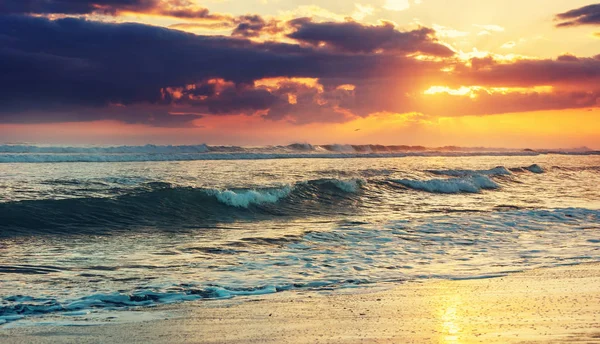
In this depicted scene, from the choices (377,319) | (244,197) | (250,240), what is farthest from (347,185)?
(377,319)

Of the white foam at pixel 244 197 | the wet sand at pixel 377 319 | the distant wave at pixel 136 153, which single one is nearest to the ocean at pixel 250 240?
the white foam at pixel 244 197

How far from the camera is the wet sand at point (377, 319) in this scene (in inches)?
216

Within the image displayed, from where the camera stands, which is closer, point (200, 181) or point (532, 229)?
point (532, 229)

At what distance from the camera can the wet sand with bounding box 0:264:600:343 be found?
18.0ft

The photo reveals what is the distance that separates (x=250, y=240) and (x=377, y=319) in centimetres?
676

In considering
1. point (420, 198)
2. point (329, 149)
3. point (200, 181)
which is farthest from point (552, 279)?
point (329, 149)

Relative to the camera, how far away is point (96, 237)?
1315cm

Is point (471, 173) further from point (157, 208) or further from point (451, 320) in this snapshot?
point (451, 320)

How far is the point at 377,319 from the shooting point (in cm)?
624

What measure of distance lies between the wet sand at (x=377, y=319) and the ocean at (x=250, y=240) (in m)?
0.67

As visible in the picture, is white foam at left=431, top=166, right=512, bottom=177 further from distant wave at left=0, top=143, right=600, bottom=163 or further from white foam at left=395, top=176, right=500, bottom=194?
distant wave at left=0, top=143, right=600, bottom=163

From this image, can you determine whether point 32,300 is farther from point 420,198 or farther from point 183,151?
point 183,151

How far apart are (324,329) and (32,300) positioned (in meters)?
3.61

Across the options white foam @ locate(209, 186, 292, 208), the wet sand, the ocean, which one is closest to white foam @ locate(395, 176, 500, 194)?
the ocean
